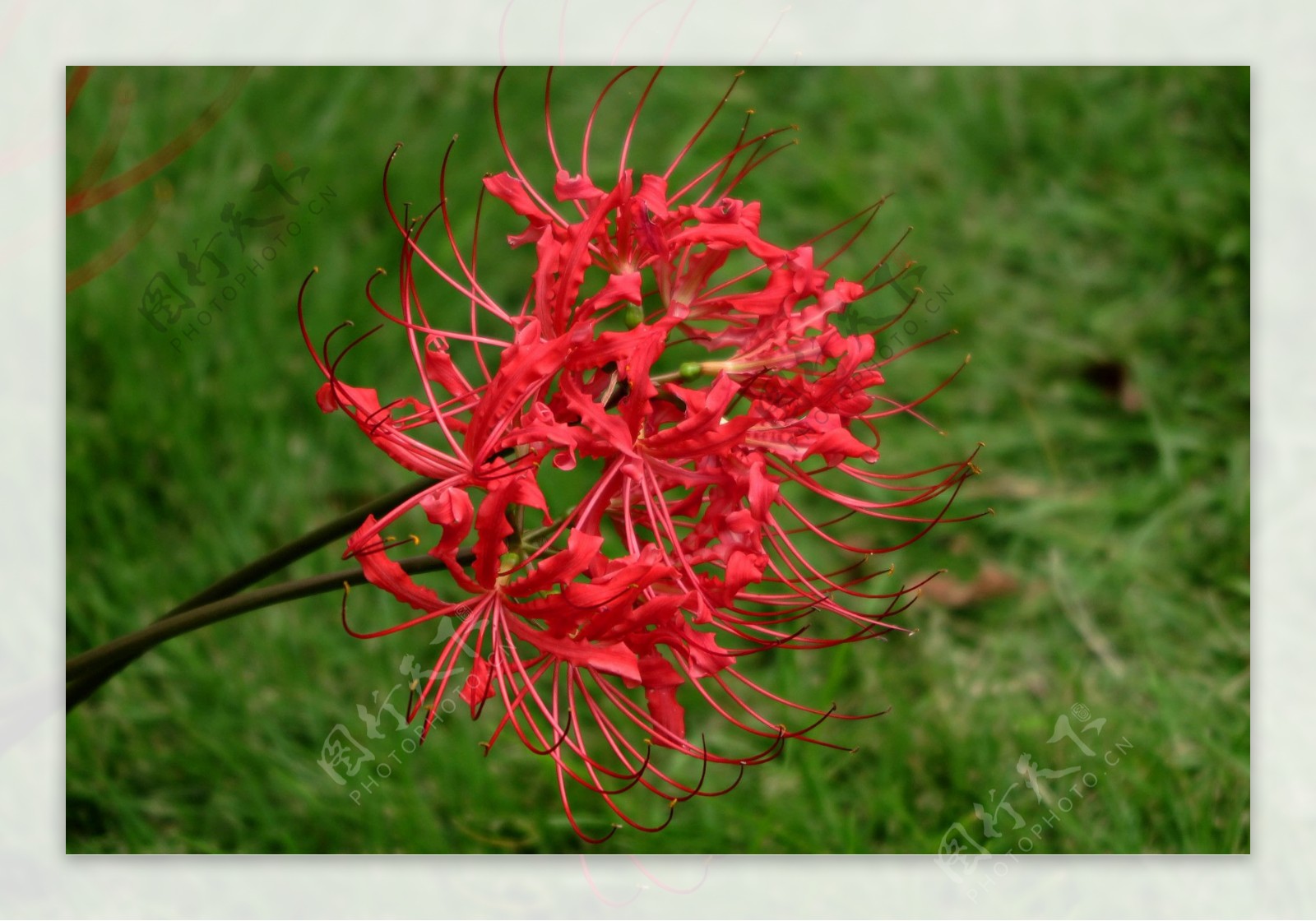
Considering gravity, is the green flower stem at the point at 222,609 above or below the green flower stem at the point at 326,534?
below

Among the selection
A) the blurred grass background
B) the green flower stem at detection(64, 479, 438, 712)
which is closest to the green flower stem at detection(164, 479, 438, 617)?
the green flower stem at detection(64, 479, 438, 712)

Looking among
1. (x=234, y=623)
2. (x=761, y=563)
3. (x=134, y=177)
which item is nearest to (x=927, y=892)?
(x=761, y=563)

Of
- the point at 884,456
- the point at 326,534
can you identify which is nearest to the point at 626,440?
the point at 326,534

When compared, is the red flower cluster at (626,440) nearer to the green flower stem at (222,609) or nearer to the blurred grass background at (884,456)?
the green flower stem at (222,609)

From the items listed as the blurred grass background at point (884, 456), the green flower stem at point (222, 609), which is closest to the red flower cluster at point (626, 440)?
the green flower stem at point (222, 609)

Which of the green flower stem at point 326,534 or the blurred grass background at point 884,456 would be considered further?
the blurred grass background at point 884,456

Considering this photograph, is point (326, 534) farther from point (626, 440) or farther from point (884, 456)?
point (884, 456)
